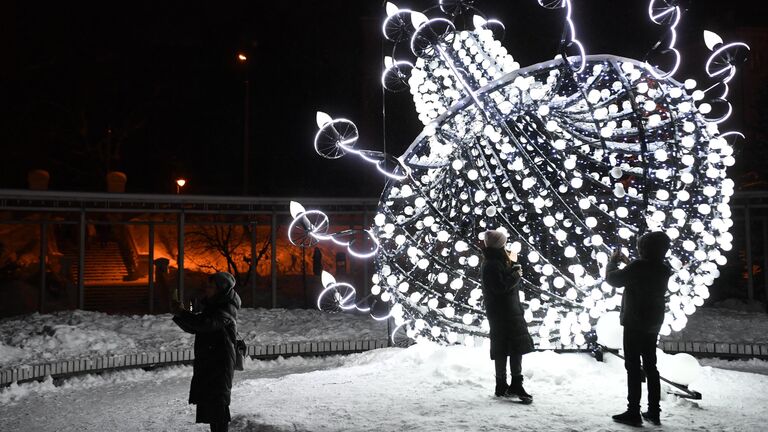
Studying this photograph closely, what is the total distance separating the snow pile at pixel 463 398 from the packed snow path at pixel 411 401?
1 centimetres

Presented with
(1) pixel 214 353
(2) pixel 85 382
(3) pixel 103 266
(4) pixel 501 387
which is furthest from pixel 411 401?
(3) pixel 103 266

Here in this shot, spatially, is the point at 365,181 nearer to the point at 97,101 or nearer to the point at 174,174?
the point at 174,174

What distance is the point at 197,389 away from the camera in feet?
18.8

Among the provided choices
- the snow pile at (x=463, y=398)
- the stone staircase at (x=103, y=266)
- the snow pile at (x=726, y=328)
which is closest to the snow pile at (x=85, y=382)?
the snow pile at (x=463, y=398)

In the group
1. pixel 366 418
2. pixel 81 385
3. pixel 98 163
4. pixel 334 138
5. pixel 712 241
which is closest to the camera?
pixel 366 418

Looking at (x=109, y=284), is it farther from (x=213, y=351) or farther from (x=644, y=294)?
(x=644, y=294)

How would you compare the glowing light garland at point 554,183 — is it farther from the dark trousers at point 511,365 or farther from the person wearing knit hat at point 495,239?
the dark trousers at point 511,365

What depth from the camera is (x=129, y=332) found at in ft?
42.4

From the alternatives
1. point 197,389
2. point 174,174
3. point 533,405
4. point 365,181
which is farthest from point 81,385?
point 174,174

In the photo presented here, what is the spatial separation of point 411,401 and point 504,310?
1367 mm

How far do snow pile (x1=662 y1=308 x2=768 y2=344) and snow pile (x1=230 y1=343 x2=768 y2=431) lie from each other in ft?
15.1

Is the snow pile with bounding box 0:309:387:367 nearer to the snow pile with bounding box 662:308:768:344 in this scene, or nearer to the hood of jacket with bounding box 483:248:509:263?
the snow pile with bounding box 662:308:768:344

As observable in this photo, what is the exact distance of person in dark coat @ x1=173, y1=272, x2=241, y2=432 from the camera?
566 cm

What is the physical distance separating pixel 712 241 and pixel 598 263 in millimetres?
1177
